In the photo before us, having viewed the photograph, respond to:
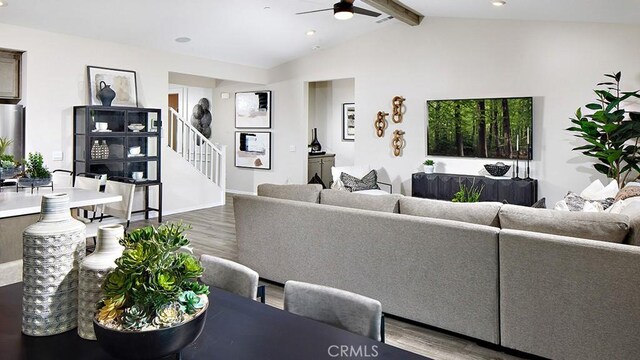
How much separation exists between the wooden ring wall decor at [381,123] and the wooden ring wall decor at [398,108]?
0.18 m

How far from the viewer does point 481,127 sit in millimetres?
7027

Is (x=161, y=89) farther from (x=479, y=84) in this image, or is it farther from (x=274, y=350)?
(x=274, y=350)

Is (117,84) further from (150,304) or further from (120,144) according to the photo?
(150,304)

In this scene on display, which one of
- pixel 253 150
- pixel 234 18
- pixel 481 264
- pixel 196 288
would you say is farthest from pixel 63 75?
pixel 196 288

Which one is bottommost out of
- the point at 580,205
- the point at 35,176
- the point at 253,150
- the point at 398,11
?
the point at 580,205

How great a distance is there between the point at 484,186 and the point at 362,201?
371 cm

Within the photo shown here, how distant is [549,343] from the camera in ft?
8.87

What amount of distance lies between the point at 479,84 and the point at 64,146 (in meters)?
5.95

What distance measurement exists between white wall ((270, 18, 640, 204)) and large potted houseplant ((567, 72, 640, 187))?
29 cm

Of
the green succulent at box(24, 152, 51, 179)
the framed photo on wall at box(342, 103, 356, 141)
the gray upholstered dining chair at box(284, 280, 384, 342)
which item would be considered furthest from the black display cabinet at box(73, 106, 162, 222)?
the gray upholstered dining chair at box(284, 280, 384, 342)

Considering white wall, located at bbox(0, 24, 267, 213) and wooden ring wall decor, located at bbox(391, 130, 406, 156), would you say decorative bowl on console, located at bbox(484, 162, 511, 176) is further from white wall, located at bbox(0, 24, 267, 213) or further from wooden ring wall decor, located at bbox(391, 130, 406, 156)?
white wall, located at bbox(0, 24, 267, 213)

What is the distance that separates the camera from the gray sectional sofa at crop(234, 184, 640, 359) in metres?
2.53

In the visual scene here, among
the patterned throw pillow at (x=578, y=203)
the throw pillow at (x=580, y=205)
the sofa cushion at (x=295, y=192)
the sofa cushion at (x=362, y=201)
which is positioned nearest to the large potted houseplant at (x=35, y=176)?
the sofa cushion at (x=295, y=192)

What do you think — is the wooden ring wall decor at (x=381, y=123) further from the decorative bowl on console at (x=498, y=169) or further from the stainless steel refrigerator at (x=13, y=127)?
the stainless steel refrigerator at (x=13, y=127)
